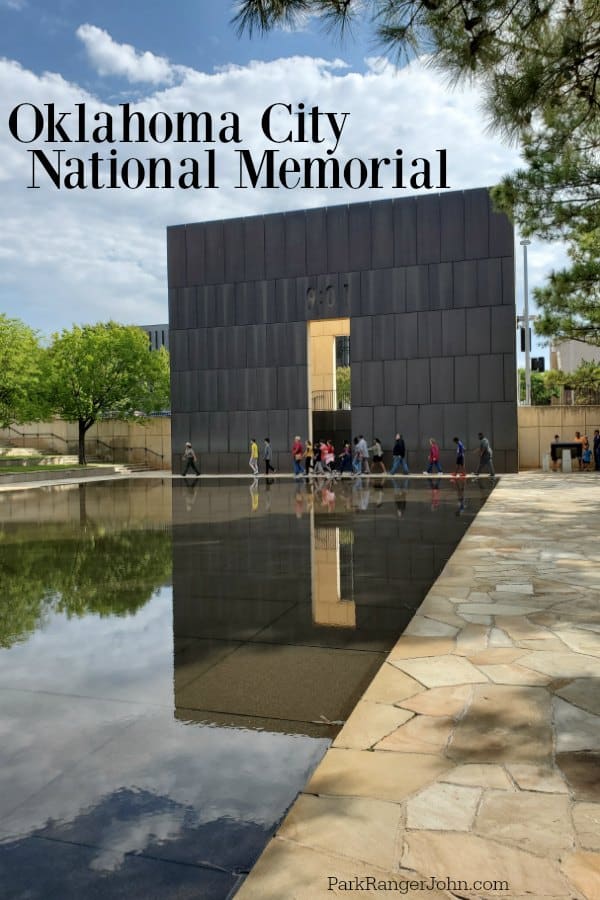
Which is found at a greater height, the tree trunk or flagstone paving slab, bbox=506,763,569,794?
the tree trunk

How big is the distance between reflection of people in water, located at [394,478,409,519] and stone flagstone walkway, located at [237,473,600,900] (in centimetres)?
856

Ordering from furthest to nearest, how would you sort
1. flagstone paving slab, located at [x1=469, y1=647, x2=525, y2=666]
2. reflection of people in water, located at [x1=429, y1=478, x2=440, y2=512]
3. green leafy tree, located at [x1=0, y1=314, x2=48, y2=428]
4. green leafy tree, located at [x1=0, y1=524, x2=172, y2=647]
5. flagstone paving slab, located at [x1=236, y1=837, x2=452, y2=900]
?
green leafy tree, located at [x1=0, y1=314, x2=48, y2=428]
reflection of people in water, located at [x1=429, y1=478, x2=440, y2=512]
green leafy tree, located at [x1=0, y1=524, x2=172, y2=647]
flagstone paving slab, located at [x1=469, y1=647, x2=525, y2=666]
flagstone paving slab, located at [x1=236, y1=837, x2=452, y2=900]

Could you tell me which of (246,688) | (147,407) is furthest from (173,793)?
(147,407)

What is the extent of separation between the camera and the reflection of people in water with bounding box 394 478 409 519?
47.9 ft

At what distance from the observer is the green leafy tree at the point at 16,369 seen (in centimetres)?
3058

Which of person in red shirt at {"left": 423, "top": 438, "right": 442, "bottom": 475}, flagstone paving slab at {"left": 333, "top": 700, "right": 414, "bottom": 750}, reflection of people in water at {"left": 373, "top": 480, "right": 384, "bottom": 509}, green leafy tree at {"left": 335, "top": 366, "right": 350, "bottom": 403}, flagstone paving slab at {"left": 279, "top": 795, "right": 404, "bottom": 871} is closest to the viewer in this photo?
flagstone paving slab at {"left": 279, "top": 795, "right": 404, "bottom": 871}

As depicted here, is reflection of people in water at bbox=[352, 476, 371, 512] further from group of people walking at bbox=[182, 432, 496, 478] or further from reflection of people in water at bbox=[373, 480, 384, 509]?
group of people walking at bbox=[182, 432, 496, 478]

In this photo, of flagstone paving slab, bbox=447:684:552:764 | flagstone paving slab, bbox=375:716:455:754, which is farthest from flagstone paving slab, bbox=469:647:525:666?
flagstone paving slab, bbox=375:716:455:754

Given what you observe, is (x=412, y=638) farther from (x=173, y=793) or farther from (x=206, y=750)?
(x=173, y=793)

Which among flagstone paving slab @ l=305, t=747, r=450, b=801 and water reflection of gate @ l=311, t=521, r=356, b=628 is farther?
water reflection of gate @ l=311, t=521, r=356, b=628

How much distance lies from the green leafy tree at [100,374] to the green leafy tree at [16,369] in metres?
3.35

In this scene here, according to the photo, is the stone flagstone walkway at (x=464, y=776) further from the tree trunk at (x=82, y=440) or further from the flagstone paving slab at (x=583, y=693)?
the tree trunk at (x=82, y=440)

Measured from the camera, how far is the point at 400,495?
19.0 meters

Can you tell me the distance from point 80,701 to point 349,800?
198cm
